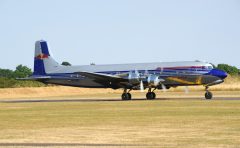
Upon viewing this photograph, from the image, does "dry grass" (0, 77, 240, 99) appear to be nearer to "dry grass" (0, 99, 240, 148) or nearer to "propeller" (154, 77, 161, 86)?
"propeller" (154, 77, 161, 86)

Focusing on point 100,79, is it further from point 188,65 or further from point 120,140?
point 120,140

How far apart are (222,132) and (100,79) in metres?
36.9

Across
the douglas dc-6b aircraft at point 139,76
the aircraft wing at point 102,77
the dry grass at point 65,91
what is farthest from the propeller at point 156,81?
the dry grass at point 65,91

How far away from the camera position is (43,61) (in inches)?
2660

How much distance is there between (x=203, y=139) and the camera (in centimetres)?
2238

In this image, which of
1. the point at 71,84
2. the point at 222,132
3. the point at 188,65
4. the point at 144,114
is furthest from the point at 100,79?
the point at 222,132

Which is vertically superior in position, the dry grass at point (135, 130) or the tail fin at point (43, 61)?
the tail fin at point (43, 61)

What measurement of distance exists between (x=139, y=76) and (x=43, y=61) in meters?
14.0

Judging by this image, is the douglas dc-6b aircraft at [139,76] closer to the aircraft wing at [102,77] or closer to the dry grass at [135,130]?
the aircraft wing at [102,77]

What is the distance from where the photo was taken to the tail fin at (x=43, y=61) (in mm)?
66875

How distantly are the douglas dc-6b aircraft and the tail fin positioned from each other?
29cm

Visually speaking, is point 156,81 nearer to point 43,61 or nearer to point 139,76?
point 139,76

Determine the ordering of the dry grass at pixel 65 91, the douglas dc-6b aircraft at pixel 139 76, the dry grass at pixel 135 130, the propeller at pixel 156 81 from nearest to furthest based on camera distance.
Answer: the dry grass at pixel 135 130
the douglas dc-6b aircraft at pixel 139 76
the propeller at pixel 156 81
the dry grass at pixel 65 91

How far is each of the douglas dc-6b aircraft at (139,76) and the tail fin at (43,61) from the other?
0.96 feet
